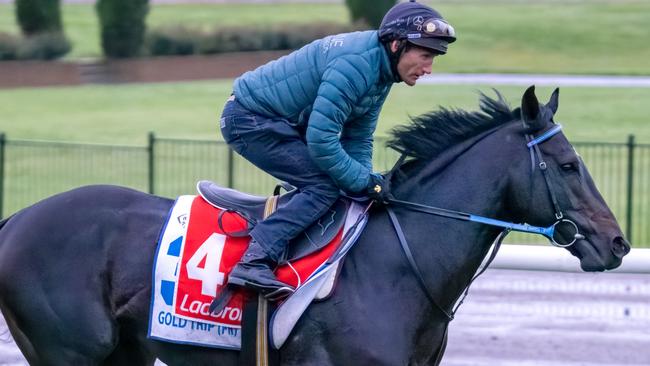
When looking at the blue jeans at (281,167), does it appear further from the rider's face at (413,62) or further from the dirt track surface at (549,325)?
the dirt track surface at (549,325)

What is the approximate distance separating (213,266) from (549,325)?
365 cm

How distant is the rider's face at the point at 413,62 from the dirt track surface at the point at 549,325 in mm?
2906

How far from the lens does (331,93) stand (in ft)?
17.5

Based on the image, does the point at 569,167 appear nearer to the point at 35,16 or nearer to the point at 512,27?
the point at 35,16

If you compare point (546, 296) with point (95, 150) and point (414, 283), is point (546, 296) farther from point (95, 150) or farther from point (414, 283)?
point (95, 150)

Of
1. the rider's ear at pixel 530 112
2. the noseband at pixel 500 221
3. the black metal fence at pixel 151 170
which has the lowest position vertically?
the black metal fence at pixel 151 170

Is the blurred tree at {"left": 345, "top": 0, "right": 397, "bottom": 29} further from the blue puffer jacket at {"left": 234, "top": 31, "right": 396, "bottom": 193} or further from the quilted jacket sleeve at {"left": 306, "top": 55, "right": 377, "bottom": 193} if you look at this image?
the quilted jacket sleeve at {"left": 306, "top": 55, "right": 377, "bottom": 193}

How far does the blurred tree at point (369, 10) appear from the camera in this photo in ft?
112

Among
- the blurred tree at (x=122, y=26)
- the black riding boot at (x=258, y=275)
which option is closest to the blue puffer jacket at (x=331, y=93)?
the black riding boot at (x=258, y=275)

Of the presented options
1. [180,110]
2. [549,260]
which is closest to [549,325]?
[549,260]

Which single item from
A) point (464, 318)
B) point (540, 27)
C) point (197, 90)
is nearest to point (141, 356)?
point (464, 318)

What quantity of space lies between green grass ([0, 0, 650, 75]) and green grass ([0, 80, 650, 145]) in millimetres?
4433

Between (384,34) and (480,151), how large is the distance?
714 mm

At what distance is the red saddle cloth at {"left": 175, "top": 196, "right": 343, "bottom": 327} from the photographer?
18.2 ft
